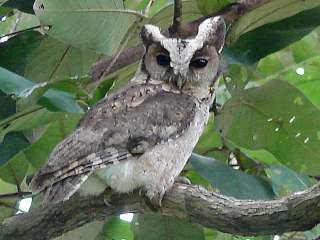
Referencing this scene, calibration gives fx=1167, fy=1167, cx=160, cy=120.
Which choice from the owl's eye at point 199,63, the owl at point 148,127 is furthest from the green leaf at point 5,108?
the owl's eye at point 199,63

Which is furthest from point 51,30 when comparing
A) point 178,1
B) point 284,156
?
point 284,156

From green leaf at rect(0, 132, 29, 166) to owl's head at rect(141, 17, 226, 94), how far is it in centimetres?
47

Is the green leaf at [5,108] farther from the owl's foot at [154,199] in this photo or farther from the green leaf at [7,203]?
the owl's foot at [154,199]

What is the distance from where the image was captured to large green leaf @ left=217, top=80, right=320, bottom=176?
3.33 meters

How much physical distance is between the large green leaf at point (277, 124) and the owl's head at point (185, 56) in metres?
0.17

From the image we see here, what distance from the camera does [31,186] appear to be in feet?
10.1

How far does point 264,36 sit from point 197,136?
0.34m

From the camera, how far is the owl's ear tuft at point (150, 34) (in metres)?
3.32

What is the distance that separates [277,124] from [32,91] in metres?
0.81

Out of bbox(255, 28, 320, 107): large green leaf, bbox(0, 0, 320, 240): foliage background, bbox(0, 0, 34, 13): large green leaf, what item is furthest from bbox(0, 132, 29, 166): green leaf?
bbox(255, 28, 320, 107): large green leaf

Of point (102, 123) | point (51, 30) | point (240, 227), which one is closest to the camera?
point (240, 227)

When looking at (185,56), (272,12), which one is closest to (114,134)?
(185,56)

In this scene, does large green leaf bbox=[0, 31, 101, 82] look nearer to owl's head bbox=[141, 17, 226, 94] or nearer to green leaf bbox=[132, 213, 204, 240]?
owl's head bbox=[141, 17, 226, 94]

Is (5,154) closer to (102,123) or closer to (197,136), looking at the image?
(102,123)
